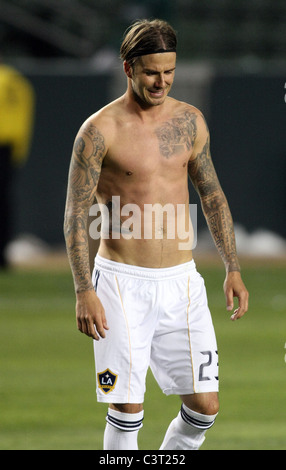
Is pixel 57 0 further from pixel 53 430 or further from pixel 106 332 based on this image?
pixel 106 332

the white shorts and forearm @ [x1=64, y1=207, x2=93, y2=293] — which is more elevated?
forearm @ [x1=64, y1=207, x2=93, y2=293]

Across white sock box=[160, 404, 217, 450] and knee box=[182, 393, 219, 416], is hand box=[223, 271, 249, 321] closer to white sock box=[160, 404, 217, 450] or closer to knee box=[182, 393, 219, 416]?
knee box=[182, 393, 219, 416]

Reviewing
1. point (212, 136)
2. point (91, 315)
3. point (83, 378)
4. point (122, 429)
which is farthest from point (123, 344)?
point (212, 136)

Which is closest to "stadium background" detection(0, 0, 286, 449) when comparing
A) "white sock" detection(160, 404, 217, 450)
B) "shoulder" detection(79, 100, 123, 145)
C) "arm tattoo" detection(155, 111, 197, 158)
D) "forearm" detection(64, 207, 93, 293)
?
"white sock" detection(160, 404, 217, 450)

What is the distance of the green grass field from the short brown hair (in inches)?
113

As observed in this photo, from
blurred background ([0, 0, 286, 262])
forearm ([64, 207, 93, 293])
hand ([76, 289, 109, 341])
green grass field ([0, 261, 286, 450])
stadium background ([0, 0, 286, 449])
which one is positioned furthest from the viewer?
blurred background ([0, 0, 286, 262])

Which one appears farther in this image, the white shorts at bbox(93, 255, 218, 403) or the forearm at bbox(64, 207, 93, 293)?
the white shorts at bbox(93, 255, 218, 403)

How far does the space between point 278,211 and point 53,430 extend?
33.1ft

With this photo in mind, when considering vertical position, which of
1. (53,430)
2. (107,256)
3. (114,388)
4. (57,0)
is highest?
(57,0)

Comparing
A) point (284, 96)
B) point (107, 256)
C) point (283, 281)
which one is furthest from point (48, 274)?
point (107, 256)

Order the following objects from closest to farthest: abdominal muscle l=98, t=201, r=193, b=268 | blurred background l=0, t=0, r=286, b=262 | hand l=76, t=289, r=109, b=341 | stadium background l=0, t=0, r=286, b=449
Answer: hand l=76, t=289, r=109, b=341 → abdominal muscle l=98, t=201, r=193, b=268 → stadium background l=0, t=0, r=286, b=449 → blurred background l=0, t=0, r=286, b=262

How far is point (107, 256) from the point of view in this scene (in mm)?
5406

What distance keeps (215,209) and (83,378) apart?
3.90 m

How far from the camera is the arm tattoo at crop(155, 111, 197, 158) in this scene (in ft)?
17.5
